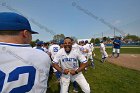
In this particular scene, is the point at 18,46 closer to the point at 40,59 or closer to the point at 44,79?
the point at 40,59

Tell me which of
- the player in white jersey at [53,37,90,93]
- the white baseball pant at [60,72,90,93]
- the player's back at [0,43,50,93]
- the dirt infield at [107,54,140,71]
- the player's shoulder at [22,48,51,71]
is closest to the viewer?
the player's back at [0,43,50,93]

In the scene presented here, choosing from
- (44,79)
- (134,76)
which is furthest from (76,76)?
(134,76)

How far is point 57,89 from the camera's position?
10039 millimetres

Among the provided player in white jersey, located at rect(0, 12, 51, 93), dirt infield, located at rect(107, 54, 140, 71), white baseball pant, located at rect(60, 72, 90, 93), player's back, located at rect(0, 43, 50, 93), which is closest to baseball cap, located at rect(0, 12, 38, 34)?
player in white jersey, located at rect(0, 12, 51, 93)

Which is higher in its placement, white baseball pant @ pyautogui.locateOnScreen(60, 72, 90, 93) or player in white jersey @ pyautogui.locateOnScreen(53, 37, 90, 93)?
player in white jersey @ pyautogui.locateOnScreen(53, 37, 90, 93)

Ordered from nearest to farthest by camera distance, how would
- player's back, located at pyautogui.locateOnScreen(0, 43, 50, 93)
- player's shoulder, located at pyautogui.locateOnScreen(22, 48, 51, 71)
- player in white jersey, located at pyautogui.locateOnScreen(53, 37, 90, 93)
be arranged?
player's back, located at pyautogui.locateOnScreen(0, 43, 50, 93) → player's shoulder, located at pyautogui.locateOnScreen(22, 48, 51, 71) → player in white jersey, located at pyautogui.locateOnScreen(53, 37, 90, 93)

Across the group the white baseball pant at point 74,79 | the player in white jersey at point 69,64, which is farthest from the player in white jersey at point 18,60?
the player in white jersey at point 69,64

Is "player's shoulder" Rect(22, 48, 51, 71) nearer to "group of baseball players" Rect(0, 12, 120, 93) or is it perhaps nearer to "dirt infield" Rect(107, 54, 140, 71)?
"group of baseball players" Rect(0, 12, 120, 93)

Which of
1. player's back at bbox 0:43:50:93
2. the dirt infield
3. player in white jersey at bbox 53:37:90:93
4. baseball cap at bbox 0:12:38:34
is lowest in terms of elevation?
the dirt infield

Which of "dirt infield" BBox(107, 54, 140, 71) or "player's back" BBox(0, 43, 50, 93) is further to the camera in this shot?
"dirt infield" BBox(107, 54, 140, 71)

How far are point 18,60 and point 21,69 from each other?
2.8 inches

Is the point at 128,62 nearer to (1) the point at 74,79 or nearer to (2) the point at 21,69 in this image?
(1) the point at 74,79

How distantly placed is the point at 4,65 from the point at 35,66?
0.27m

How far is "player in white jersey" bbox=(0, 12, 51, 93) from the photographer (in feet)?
5.40
